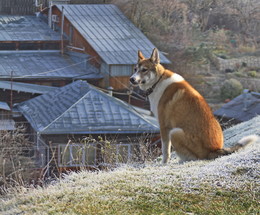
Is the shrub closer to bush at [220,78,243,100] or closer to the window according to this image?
bush at [220,78,243,100]

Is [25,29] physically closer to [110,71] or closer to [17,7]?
[17,7]

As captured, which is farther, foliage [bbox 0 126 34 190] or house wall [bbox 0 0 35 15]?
house wall [bbox 0 0 35 15]

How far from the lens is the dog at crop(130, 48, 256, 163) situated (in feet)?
29.2

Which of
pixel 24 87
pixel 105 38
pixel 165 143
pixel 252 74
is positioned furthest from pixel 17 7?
pixel 165 143

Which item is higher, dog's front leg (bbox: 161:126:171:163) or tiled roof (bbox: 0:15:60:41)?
dog's front leg (bbox: 161:126:171:163)

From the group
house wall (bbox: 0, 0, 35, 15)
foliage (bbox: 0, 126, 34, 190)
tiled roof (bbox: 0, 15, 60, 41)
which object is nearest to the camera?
foliage (bbox: 0, 126, 34, 190)

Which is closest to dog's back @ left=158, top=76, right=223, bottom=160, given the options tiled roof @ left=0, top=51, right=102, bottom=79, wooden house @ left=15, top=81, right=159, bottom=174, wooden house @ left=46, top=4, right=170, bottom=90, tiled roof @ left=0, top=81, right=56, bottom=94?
wooden house @ left=15, top=81, right=159, bottom=174

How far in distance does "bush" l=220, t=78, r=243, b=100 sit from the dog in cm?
2392

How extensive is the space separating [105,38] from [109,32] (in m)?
0.76

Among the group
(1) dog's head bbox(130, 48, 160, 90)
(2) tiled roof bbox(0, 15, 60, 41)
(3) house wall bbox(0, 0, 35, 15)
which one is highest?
(1) dog's head bbox(130, 48, 160, 90)

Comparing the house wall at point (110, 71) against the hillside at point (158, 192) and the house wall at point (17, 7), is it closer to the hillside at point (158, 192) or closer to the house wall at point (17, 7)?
the house wall at point (17, 7)

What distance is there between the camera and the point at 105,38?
3244 cm

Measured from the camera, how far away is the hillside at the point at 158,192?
268 inches

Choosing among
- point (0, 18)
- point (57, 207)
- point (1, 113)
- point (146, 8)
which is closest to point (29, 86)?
point (1, 113)
